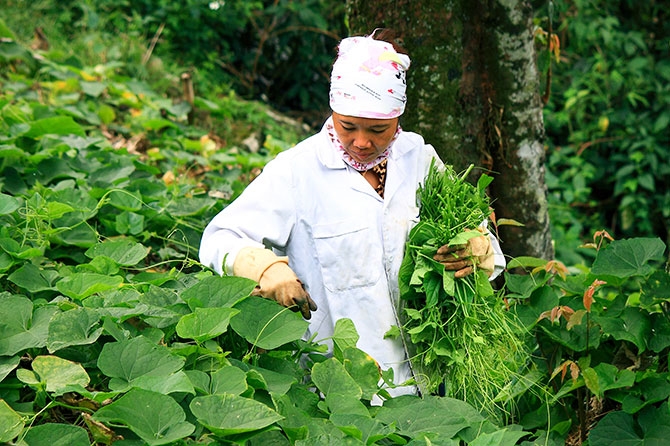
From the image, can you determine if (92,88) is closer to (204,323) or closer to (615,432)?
(204,323)

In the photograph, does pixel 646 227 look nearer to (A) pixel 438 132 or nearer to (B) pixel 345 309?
(A) pixel 438 132

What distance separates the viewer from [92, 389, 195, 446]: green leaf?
1.61 meters

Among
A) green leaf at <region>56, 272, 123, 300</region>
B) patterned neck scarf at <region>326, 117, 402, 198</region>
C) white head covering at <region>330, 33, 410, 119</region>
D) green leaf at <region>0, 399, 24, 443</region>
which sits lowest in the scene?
green leaf at <region>0, 399, 24, 443</region>

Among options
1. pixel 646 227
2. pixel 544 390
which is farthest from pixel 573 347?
pixel 646 227

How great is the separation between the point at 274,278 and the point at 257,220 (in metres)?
0.26

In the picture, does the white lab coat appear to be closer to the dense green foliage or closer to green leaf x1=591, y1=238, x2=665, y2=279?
green leaf x1=591, y1=238, x2=665, y2=279

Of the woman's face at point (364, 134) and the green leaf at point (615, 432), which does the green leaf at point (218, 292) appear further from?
the green leaf at point (615, 432)

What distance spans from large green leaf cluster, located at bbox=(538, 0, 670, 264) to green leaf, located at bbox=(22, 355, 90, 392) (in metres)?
4.92

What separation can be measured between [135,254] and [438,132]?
1236mm

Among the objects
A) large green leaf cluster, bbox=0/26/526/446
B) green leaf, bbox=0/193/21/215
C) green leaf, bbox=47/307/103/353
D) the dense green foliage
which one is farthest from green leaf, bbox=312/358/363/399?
the dense green foliage

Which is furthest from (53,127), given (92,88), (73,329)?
(73,329)

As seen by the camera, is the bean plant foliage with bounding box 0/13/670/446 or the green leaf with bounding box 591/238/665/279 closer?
the bean plant foliage with bounding box 0/13/670/446

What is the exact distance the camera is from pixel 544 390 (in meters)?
2.30

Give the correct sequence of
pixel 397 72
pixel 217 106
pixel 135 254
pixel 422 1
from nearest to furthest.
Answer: pixel 397 72
pixel 135 254
pixel 422 1
pixel 217 106
